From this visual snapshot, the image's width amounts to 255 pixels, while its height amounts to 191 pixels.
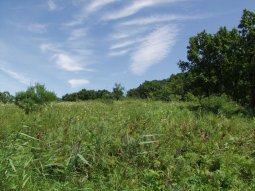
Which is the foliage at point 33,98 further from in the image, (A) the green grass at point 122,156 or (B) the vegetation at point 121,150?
(A) the green grass at point 122,156

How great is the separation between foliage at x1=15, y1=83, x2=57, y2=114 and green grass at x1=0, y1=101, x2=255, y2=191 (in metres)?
1.76

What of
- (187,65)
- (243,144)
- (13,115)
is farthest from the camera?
(187,65)

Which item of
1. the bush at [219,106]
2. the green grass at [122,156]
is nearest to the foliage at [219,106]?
the bush at [219,106]

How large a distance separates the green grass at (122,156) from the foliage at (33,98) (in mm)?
1757

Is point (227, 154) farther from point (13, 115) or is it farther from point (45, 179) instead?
point (13, 115)

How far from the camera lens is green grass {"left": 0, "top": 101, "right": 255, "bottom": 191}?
21.4 feet

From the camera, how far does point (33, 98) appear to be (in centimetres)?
1376

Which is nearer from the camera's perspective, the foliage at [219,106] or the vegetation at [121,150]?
the vegetation at [121,150]

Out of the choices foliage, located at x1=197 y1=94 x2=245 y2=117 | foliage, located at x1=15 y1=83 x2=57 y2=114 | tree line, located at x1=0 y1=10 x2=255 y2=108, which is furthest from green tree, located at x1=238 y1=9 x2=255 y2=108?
foliage, located at x1=15 y1=83 x2=57 y2=114

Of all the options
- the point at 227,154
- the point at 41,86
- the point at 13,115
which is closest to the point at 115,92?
the point at 41,86

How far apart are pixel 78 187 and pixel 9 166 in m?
1.24

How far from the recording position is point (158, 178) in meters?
7.77

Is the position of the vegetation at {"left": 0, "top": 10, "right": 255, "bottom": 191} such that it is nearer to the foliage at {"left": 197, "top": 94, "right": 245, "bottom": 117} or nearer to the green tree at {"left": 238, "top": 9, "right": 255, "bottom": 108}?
the foliage at {"left": 197, "top": 94, "right": 245, "bottom": 117}

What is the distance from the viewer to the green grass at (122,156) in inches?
257
